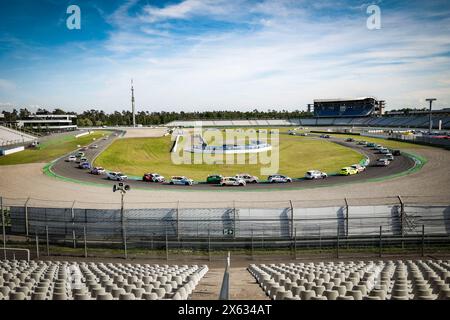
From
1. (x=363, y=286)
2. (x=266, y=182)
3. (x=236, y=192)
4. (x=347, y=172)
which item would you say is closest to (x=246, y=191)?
(x=236, y=192)

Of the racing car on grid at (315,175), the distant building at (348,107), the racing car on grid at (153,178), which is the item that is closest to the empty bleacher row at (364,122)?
the distant building at (348,107)

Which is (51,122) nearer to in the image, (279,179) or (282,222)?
(279,179)

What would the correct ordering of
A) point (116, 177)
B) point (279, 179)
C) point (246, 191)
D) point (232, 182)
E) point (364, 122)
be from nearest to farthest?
point (246, 191)
point (232, 182)
point (279, 179)
point (116, 177)
point (364, 122)

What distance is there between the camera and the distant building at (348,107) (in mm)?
157000

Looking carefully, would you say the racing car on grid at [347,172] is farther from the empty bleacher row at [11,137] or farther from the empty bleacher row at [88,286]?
the empty bleacher row at [11,137]

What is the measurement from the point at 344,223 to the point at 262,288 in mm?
9099

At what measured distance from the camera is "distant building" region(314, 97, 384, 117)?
6181 inches

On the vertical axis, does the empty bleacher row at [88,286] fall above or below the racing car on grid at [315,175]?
above

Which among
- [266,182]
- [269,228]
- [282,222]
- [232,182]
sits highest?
[282,222]

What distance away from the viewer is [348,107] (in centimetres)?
16325

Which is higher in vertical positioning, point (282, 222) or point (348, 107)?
point (348, 107)

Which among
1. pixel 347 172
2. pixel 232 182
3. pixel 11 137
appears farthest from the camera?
pixel 11 137

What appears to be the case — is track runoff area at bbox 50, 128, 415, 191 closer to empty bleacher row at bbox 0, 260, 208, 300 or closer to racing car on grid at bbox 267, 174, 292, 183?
racing car on grid at bbox 267, 174, 292, 183
